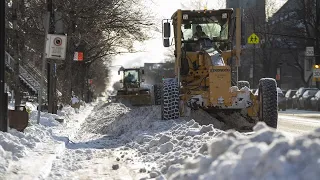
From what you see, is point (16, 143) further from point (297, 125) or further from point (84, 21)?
point (84, 21)

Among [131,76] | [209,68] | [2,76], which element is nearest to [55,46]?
[209,68]

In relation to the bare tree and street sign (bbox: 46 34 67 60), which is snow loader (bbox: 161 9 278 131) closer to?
street sign (bbox: 46 34 67 60)

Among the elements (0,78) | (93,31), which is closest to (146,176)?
(0,78)

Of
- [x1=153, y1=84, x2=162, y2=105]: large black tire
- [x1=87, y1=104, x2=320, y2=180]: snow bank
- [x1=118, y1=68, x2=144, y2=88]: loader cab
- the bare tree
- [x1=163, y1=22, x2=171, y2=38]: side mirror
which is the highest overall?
the bare tree

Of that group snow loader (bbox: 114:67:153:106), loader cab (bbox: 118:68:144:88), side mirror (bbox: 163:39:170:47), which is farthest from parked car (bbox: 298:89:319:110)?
side mirror (bbox: 163:39:170:47)

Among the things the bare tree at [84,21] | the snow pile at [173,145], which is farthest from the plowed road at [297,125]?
the bare tree at [84,21]

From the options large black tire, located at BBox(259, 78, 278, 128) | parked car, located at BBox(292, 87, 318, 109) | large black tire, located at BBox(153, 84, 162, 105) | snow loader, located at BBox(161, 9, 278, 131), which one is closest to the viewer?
large black tire, located at BBox(259, 78, 278, 128)

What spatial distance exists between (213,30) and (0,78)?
25.3 feet

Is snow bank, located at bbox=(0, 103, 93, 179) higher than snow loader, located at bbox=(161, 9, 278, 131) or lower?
lower

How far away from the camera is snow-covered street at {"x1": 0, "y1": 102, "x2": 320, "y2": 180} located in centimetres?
471

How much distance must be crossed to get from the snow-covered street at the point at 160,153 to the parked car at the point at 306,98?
21.7 m

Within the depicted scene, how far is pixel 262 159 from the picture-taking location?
4.75 meters

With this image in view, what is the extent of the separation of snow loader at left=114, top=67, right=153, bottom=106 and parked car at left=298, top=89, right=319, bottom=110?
10.6m

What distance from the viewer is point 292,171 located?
14.7 ft
